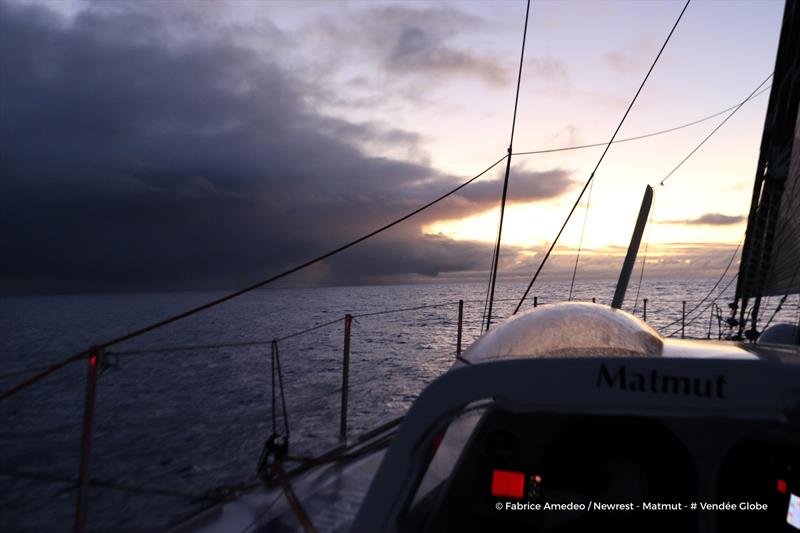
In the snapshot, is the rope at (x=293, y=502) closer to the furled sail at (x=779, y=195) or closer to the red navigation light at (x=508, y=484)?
the red navigation light at (x=508, y=484)

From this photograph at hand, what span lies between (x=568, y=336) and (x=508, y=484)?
75 centimetres

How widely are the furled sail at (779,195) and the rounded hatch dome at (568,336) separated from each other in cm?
760

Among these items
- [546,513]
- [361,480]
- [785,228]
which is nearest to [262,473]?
[361,480]

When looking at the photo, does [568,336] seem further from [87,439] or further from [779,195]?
[779,195]

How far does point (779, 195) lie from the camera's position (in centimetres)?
916

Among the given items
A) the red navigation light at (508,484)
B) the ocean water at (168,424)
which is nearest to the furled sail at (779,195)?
the ocean water at (168,424)

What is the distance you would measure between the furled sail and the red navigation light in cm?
843

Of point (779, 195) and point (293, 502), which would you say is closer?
point (293, 502)

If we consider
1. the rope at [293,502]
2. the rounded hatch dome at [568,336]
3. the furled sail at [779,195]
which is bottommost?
the rope at [293,502]

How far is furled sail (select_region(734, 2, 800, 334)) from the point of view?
8289mm

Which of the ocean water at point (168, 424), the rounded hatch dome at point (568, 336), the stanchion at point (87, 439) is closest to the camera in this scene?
the rounded hatch dome at point (568, 336)

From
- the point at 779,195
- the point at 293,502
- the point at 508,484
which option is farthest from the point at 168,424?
the point at 779,195

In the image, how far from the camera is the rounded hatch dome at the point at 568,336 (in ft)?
7.38

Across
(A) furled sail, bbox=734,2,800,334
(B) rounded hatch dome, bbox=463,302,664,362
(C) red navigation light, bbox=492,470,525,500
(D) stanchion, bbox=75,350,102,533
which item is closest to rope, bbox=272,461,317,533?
(D) stanchion, bbox=75,350,102,533
